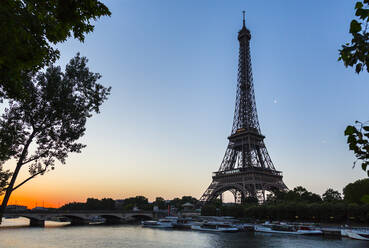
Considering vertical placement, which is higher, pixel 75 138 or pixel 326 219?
pixel 75 138

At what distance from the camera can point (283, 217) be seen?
77688 mm

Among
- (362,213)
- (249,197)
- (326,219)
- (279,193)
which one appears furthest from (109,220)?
(362,213)

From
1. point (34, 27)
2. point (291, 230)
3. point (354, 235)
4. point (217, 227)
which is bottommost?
point (217, 227)

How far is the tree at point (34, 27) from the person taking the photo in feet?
20.5

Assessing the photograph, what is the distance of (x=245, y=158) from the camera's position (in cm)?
10900

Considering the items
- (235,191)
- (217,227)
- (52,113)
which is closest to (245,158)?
(235,191)

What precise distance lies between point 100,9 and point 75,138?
13998 millimetres

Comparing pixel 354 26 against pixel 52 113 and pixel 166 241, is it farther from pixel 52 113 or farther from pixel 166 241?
pixel 166 241

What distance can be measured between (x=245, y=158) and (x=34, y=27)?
10688cm

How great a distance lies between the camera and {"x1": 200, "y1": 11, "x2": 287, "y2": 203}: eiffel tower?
97.1 metres

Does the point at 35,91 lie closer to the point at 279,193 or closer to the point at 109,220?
the point at 279,193

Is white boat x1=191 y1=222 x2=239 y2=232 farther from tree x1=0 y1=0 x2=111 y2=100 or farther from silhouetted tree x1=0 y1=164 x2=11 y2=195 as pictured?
tree x1=0 y1=0 x2=111 y2=100

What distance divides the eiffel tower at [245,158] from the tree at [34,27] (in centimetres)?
9189

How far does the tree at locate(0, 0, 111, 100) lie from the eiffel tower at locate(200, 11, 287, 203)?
301 ft
